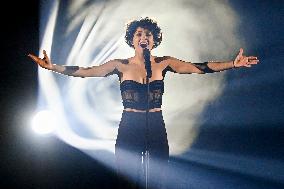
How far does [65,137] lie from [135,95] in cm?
73

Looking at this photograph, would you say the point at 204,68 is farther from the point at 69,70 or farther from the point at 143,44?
the point at 69,70

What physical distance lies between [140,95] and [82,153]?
0.74 m

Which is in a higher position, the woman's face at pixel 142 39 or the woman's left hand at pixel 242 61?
the woman's face at pixel 142 39

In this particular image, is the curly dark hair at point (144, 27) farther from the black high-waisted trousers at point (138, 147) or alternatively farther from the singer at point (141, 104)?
the black high-waisted trousers at point (138, 147)

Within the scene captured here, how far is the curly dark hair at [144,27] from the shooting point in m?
2.88

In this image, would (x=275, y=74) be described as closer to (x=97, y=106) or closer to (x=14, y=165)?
(x=97, y=106)

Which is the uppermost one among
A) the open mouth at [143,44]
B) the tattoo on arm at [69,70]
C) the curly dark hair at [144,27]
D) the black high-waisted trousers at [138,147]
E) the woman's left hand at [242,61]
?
the curly dark hair at [144,27]

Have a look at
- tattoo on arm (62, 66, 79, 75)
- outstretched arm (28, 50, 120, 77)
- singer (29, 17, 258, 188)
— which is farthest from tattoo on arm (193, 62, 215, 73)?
tattoo on arm (62, 66, 79, 75)

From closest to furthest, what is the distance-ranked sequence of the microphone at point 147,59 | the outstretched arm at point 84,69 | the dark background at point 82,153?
the outstretched arm at point 84,69 < the microphone at point 147,59 < the dark background at point 82,153

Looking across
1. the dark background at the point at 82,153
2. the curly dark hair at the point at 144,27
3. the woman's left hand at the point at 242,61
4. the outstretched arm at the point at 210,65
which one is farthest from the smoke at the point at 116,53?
the woman's left hand at the point at 242,61

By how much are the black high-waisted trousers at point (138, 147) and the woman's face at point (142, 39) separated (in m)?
0.50

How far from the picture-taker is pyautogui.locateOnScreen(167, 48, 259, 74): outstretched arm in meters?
2.70

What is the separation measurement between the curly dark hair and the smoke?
0.21 m

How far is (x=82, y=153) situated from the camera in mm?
3086
